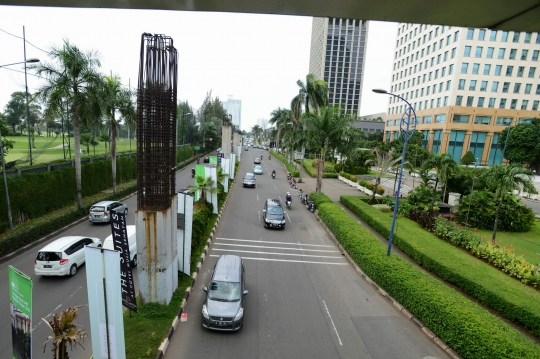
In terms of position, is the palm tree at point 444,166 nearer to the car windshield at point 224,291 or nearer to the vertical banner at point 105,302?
the car windshield at point 224,291

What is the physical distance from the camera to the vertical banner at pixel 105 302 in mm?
6516

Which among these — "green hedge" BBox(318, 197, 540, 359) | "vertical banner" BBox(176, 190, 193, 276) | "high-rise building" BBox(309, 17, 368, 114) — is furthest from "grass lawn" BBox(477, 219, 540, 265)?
"high-rise building" BBox(309, 17, 368, 114)

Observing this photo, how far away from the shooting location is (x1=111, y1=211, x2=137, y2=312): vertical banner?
331 inches

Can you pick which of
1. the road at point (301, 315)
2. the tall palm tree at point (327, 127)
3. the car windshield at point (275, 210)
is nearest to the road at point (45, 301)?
the road at point (301, 315)

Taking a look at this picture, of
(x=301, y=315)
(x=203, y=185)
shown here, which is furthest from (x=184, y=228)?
(x=203, y=185)

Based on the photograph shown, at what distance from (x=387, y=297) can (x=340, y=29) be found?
441 ft

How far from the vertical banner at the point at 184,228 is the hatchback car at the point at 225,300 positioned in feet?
5.58

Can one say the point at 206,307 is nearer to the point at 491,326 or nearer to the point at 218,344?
the point at 218,344

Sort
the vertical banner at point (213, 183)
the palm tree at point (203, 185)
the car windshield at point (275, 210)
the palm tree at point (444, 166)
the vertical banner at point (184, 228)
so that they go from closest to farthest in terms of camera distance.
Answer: the vertical banner at point (184, 228), the palm tree at point (203, 185), the vertical banner at point (213, 183), the car windshield at point (275, 210), the palm tree at point (444, 166)

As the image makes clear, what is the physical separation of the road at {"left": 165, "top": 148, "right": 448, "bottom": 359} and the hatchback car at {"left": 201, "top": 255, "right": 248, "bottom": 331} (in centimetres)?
43

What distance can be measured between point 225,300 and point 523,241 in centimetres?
1889

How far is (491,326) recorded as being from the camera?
7938 millimetres

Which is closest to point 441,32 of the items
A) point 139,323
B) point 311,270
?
point 311,270

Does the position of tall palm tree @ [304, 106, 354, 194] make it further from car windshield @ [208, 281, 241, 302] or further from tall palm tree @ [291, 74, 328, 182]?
car windshield @ [208, 281, 241, 302]
